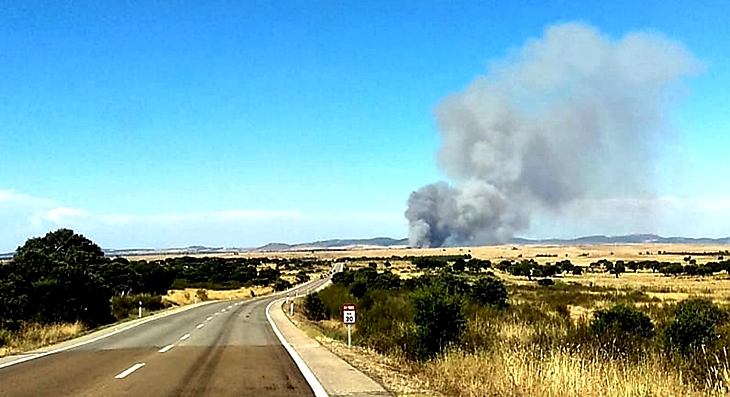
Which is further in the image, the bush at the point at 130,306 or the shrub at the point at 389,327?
the bush at the point at 130,306

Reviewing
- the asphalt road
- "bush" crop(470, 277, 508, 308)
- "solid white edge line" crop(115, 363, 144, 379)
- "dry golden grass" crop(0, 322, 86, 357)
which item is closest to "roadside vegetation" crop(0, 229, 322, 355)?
"dry golden grass" crop(0, 322, 86, 357)

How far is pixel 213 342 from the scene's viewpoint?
81.1 feet

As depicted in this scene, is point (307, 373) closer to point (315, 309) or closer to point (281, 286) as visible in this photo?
point (315, 309)

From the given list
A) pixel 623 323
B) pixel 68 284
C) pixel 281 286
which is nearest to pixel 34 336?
pixel 68 284

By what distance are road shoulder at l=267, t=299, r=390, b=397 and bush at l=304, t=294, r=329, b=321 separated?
1941cm

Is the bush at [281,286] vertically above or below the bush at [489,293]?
below

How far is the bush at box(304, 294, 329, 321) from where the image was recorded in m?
44.6

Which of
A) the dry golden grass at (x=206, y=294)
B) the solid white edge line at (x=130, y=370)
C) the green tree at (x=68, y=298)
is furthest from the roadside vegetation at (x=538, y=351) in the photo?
the dry golden grass at (x=206, y=294)

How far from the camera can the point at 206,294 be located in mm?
82875

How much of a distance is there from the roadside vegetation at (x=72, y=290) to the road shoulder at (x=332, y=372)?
8.29m

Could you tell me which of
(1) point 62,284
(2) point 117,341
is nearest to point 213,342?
(2) point 117,341

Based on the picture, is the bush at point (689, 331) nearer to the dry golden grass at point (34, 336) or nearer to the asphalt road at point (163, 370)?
the asphalt road at point (163, 370)

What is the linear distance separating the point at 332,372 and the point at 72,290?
2516cm

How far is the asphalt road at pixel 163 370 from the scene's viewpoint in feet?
41.3
